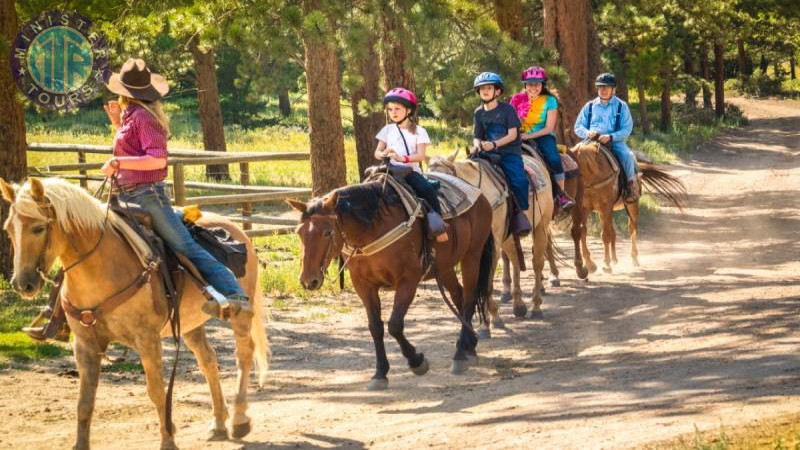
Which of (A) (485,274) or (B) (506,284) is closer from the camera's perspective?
(A) (485,274)

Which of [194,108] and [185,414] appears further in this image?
[194,108]

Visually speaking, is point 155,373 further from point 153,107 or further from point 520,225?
point 520,225

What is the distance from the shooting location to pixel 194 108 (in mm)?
56219

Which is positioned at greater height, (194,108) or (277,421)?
(194,108)

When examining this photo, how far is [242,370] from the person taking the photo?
8.79m

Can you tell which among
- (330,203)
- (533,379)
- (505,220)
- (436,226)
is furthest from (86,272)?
(505,220)

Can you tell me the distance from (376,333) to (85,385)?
3180mm

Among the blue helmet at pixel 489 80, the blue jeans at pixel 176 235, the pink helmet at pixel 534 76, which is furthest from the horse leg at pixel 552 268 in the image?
the blue jeans at pixel 176 235

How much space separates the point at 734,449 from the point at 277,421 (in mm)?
3915

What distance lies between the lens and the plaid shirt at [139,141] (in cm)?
790

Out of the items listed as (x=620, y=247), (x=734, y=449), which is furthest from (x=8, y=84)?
(x=734, y=449)

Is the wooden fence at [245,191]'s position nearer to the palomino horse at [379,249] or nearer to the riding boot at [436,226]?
the palomino horse at [379,249]

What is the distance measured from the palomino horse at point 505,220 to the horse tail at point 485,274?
0.33 ft

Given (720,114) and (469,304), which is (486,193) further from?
(720,114)
